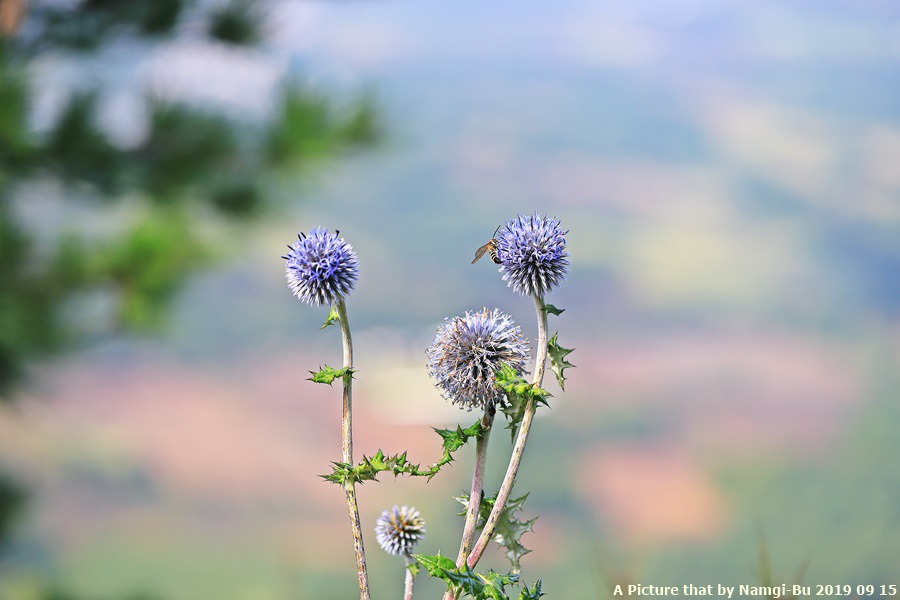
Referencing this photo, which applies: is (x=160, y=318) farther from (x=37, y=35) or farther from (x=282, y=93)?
(x=37, y=35)

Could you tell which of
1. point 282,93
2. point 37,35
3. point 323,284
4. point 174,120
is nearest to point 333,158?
point 282,93

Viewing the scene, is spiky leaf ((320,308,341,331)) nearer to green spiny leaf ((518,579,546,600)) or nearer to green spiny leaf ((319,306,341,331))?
green spiny leaf ((319,306,341,331))

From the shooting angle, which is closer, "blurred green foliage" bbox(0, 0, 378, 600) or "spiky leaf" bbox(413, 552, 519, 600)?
"spiky leaf" bbox(413, 552, 519, 600)

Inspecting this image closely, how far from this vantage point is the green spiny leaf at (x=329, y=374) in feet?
1.32

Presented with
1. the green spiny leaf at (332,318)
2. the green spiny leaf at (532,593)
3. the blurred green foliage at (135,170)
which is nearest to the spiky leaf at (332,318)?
the green spiny leaf at (332,318)

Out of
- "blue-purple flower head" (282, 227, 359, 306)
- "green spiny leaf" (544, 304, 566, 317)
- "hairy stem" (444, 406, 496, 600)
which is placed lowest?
"hairy stem" (444, 406, 496, 600)

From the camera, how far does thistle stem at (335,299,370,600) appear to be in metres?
0.41

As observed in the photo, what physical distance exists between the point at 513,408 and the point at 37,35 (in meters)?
2.67

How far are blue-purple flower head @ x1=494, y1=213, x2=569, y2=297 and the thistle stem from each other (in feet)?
0.29

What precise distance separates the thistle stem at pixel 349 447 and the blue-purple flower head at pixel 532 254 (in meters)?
0.09

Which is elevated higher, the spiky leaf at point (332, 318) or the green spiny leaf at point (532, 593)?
the spiky leaf at point (332, 318)

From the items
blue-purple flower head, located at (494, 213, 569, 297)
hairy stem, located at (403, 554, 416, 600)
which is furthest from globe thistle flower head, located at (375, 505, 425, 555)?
blue-purple flower head, located at (494, 213, 569, 297)

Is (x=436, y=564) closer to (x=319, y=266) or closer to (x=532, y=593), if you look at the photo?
(x=532, y=593)

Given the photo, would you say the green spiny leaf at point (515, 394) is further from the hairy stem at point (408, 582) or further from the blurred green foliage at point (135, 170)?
the blurred green foliage at point (135, 170)
